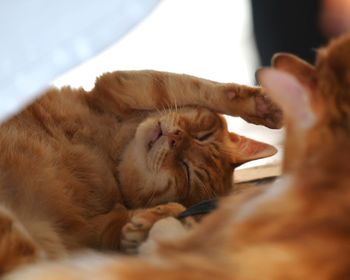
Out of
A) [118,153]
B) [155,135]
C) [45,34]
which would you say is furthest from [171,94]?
[45,34]

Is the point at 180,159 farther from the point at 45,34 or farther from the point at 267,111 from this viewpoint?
the point at 45,34

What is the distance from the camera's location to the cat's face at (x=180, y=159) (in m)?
1.80

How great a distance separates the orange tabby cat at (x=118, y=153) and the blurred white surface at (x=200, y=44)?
1.05ft

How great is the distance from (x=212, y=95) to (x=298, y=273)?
1.28 metres

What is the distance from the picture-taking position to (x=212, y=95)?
6.34 ft

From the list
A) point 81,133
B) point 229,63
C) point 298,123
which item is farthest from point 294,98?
point 229,63

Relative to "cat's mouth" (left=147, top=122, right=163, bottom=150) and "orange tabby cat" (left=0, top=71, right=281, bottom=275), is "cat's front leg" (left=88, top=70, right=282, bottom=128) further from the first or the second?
"cat's mouth" (left=147, top=122, right=163, bottom=150)

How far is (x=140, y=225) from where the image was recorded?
1.47 m

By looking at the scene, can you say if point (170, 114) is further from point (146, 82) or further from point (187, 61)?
point (187, 61)

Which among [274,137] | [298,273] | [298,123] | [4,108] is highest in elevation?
[4,108]

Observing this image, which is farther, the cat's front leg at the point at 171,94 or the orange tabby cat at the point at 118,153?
the cat's front leg at the point at 171,94

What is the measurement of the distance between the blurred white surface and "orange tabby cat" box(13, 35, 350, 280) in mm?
1337

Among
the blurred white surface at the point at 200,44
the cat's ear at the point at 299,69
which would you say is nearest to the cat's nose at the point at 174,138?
the blurred white surface at the point at 200,44

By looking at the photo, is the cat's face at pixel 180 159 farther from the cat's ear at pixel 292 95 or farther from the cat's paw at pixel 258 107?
the cat's ear at pixel 292 95
